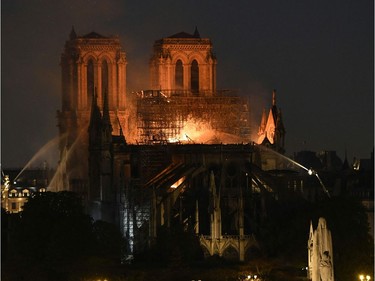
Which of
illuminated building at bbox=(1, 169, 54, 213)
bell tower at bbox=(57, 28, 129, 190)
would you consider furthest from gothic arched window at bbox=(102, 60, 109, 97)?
illuminated building at bbox=(1, 169, 54, 213)

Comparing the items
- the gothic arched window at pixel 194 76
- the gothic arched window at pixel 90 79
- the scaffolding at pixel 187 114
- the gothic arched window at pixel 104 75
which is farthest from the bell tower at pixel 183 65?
the gothic arched window at pixel 90 79

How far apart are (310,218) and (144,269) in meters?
10.0

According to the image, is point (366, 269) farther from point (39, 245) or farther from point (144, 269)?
point (39, 245)

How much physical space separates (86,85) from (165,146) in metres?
13.2

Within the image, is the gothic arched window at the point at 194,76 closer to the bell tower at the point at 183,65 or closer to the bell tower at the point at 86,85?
the bell tower at the point at 183,65

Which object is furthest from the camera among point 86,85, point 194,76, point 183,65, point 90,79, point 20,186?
point 20,186

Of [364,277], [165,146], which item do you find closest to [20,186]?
[165,146]

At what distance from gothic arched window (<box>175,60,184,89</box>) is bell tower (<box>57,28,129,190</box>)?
389cm

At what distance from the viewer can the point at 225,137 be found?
4931 inches

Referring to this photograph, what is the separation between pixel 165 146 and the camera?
395ft

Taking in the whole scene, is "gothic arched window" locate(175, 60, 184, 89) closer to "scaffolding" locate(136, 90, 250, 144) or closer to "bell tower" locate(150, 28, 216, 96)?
"bell tower" locate(150, 28, 216, 96)

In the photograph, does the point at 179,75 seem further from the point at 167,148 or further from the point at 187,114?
the point at 167,148

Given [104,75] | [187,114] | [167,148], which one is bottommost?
[167,148]

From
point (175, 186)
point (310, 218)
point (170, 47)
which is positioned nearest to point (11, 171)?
point (170, 47)
